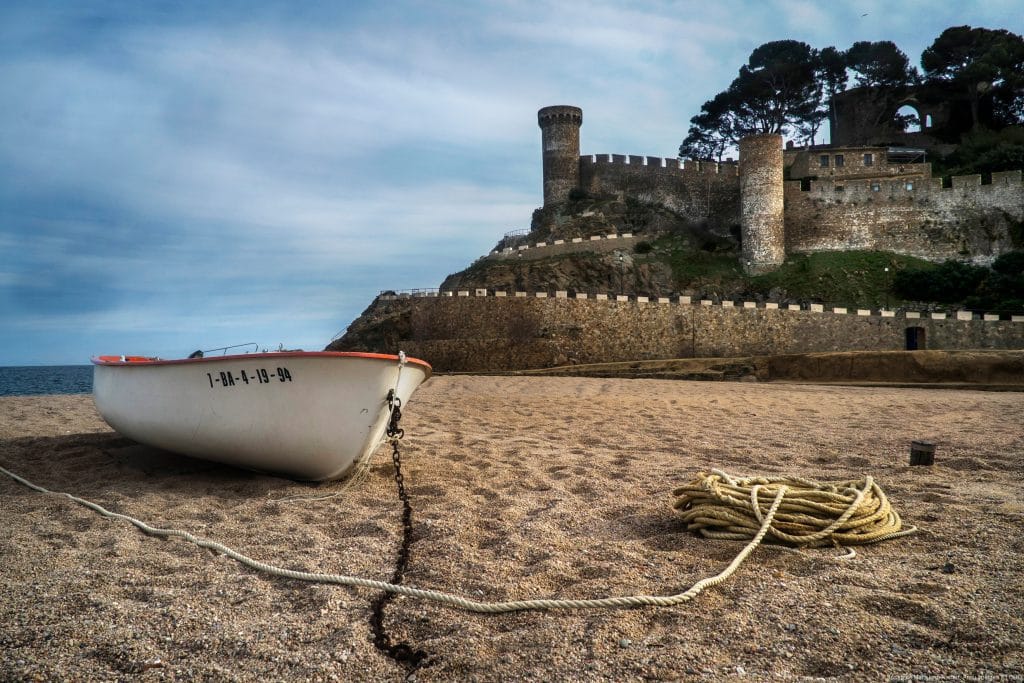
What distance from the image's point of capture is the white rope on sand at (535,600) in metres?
2.92

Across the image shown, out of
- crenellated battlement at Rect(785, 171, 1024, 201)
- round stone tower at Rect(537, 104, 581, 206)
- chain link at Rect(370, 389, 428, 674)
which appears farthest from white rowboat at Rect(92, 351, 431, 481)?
round stone tower at Rect(537, 104, 581, 206)

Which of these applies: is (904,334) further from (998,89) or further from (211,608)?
(998,89)

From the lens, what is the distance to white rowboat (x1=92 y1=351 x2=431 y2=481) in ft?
17.3

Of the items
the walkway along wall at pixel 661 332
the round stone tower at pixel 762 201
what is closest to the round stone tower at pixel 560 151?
the round stone tower at pixel 762 201

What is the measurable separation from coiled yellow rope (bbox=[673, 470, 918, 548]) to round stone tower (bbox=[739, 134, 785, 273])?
103 ft

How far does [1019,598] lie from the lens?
2848mm

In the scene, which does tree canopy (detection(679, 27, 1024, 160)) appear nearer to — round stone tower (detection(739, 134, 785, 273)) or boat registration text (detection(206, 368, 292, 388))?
round stone tower (detection(739, 134, 785, 273))

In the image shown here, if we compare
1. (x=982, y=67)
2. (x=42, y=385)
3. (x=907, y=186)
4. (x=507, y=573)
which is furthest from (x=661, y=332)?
(x=42, y=385)

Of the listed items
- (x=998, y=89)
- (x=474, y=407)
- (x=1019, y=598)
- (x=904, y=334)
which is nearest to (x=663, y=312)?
(x=904, y=334)

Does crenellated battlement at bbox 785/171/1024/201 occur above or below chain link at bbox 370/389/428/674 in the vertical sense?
above

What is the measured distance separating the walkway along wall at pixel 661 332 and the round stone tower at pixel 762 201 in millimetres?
10767

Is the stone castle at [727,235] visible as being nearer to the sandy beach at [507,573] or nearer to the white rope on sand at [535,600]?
the sandy beach at [507,573]

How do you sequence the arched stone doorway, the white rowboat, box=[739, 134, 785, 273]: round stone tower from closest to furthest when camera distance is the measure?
the white rowboat < the arched stone doorway < box=[739, 134, 785, 273]: round stone tower

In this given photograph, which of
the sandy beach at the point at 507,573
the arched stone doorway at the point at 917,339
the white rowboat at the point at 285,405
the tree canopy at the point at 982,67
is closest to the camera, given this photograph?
the sandy beach at the point at 507,573
